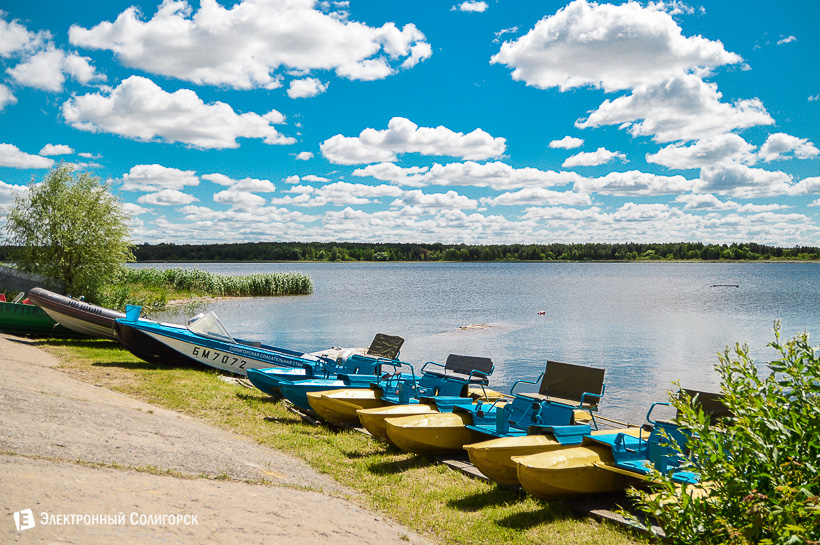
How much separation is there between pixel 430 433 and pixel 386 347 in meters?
6.42

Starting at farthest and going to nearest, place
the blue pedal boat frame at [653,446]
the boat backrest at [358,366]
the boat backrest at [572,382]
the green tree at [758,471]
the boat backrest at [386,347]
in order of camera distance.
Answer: the boat backrest at [386,347] < the boat backrest at [358,366] < the boat backrest at [572,382] < the blue pedal boat frame at [653,446] < the green tree at [758,471]

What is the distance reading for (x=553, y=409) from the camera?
34.0 ft

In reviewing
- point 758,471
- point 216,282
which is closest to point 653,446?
point 758,471

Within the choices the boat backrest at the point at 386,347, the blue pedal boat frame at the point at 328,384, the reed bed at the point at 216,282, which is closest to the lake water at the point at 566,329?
the reed bed at the point at 216,282

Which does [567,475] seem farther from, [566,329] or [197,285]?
[197,285]

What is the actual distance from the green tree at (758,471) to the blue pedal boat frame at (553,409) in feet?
19.6

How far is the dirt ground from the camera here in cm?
498

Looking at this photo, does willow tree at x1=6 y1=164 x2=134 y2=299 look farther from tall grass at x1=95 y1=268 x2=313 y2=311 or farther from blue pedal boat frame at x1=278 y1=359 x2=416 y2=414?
blue pedal boat frame at x1=278 y1=359 x2=416 y2=414

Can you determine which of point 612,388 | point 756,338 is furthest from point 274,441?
point 756,338

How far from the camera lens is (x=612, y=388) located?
20.2 metres

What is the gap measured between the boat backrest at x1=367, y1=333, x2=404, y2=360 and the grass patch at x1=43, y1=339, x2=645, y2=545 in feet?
11.1

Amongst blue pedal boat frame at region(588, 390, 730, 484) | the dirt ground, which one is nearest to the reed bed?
the dirt ground

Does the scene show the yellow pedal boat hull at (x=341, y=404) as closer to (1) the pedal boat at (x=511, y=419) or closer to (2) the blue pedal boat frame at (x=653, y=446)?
(1) the pedal boat at (x=511, y=419)

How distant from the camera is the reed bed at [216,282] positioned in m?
51.8
